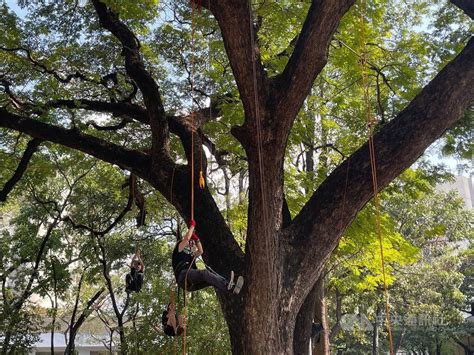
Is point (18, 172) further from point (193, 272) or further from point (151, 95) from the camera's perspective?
point (193, 272)

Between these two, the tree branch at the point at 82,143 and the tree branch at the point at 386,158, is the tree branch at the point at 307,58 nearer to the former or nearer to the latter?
the tree branch at the point at 386,158

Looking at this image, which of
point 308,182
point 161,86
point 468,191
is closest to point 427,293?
point 308,182

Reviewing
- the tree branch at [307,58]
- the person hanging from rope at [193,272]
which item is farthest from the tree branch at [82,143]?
the tree branch at [307,58]

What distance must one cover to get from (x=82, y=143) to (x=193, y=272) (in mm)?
2337

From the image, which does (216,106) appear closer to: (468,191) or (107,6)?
(107,6)

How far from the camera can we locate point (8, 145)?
Answer: 932 cm

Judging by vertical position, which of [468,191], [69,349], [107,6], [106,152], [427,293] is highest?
[468,191]

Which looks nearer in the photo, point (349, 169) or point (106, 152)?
point (349, 169)

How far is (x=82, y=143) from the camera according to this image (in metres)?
5.84

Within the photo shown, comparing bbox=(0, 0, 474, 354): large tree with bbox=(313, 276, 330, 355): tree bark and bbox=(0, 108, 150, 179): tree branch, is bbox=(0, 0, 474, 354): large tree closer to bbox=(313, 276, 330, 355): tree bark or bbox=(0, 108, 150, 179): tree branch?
bbox=(0, 108, 150, 179): tree branch

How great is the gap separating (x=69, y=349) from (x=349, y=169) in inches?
405

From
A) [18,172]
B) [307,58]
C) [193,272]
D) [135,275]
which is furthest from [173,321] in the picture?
[18,172]

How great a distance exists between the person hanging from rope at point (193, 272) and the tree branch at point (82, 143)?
1.47 m

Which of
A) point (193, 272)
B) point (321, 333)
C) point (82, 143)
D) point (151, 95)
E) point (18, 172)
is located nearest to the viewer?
point (193, 272)
